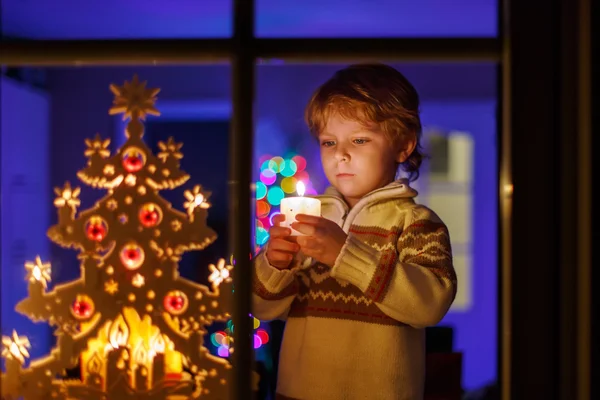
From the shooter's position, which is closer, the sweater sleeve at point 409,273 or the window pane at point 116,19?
the sweater sleeve at point 409,273

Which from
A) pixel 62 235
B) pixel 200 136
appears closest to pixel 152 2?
pixel 200 136

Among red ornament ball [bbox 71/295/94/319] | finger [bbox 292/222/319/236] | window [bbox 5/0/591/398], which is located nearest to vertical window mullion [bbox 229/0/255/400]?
window [bbox 5/0/591/398]

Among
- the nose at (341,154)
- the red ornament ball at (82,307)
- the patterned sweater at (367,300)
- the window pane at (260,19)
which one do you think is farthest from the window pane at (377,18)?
the red ornament ball at (82,307)

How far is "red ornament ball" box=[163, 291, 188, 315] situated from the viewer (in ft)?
4.35

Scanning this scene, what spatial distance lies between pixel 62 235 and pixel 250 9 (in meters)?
0.65

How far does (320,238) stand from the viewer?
1.31m

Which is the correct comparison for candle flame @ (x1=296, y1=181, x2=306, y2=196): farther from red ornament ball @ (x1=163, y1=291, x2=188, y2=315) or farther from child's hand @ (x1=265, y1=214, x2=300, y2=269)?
red ornament ball @ (x1=163, y1=291, x2=188, y2=315)

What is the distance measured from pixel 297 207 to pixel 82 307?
0.53m

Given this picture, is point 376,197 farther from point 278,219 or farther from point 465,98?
point 465,98

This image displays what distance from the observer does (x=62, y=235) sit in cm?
134

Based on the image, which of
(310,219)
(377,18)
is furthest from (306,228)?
(377,18)

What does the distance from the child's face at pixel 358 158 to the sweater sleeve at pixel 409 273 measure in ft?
0.39

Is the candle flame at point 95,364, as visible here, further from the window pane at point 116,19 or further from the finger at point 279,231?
the window pane at point 116,19

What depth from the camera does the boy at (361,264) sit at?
129 centimetres
